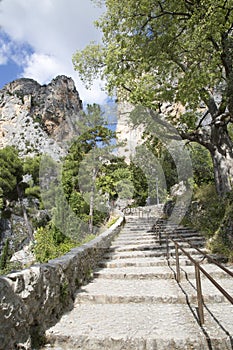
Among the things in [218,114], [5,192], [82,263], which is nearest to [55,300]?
[82,263]

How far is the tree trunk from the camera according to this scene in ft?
28.4

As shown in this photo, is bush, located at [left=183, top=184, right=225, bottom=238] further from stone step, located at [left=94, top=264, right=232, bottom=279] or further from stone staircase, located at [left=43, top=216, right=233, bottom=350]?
stone step, located at [left=94, top=264, right=232, bottom=279]

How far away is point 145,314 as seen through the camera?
11.6 ft

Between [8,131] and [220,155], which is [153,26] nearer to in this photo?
[220,155]

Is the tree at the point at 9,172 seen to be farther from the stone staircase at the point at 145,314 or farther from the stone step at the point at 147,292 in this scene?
the stone step at the point at 147,292

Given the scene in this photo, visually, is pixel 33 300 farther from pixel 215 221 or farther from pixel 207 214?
pixel 207 214

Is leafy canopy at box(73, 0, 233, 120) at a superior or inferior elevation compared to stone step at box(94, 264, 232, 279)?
superior

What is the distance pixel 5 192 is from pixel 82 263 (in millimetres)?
19716

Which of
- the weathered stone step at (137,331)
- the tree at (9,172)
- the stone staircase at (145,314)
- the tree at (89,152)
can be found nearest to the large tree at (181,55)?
the stone staircase at (145,314)

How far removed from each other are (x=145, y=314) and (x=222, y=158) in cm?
673

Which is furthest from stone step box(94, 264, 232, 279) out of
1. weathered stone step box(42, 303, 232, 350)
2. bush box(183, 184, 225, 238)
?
bush box(183, 184, 225, 238)

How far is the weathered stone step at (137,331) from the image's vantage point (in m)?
2.73

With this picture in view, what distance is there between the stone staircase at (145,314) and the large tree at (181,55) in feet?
16.3

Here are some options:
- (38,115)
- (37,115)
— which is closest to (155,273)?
(38,115)
